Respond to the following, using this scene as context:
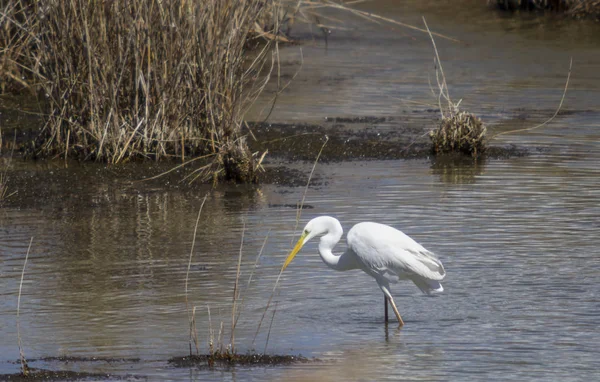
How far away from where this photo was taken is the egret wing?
691 centimetres

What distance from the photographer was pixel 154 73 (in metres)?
11.2

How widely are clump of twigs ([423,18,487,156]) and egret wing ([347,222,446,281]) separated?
197 inches

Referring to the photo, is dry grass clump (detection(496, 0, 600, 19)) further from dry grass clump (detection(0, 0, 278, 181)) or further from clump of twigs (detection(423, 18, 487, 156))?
dry grass clump (detection(0, 0, 278, 181))

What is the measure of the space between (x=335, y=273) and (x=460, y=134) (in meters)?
4.52

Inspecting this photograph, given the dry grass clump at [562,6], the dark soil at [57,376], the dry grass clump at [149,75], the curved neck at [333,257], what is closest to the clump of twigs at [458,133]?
the dry grass clump at [149,75]

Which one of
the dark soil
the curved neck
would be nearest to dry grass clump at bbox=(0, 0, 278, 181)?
the curved neck

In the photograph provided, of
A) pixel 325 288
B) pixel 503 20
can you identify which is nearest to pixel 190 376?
pixel 325 288

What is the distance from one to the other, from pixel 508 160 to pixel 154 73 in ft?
12.4

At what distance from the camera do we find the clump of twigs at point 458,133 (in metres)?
12.0

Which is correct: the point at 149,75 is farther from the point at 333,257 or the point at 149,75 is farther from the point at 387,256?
the point at 387,256

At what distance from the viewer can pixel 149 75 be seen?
438 inches

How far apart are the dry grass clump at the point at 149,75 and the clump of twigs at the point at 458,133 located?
222 cm

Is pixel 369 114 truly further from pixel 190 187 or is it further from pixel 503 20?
pixel 503 20

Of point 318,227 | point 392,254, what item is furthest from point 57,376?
point 392,254
